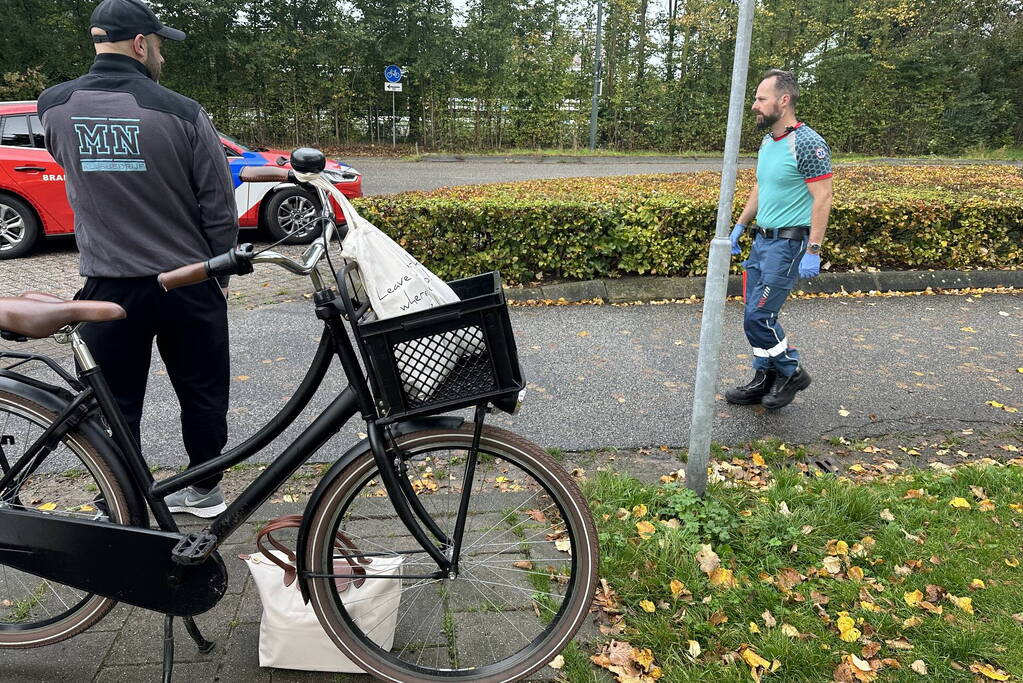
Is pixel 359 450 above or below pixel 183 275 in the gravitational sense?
below

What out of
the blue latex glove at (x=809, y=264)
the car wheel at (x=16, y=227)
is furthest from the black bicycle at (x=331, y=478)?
the car wheel at (x=16, y=227)

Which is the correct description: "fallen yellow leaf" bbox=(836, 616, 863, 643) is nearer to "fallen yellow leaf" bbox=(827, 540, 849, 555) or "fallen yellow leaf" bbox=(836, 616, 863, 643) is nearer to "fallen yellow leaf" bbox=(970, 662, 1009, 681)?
"fallen yellow leaf" bbox=(970, 662, 1009, 681)

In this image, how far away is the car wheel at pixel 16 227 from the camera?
866 centimetres

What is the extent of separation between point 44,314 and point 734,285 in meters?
6.28

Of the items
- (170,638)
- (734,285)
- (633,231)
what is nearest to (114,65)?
(170,638)

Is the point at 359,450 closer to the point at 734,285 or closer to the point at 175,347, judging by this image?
the point at 175,347

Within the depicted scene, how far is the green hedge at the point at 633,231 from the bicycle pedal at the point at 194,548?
521 cm

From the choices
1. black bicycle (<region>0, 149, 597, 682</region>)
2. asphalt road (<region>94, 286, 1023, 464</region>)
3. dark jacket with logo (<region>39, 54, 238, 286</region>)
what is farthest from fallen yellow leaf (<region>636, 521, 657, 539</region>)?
dark jacket with logo (<region>39, 54, 238, 286</region>)

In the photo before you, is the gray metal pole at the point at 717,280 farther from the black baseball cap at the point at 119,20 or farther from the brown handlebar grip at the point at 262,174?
the black baseball cap at the point at 119,20

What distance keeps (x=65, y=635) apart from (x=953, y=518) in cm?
363

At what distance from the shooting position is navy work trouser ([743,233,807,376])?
457 cm

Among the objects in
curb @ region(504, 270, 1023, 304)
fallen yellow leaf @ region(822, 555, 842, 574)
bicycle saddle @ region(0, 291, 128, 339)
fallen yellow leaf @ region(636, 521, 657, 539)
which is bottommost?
fallen yellow leaf @ region(822, 555, 842, 574)

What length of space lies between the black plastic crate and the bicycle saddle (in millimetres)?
886

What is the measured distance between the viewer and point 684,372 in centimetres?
560
